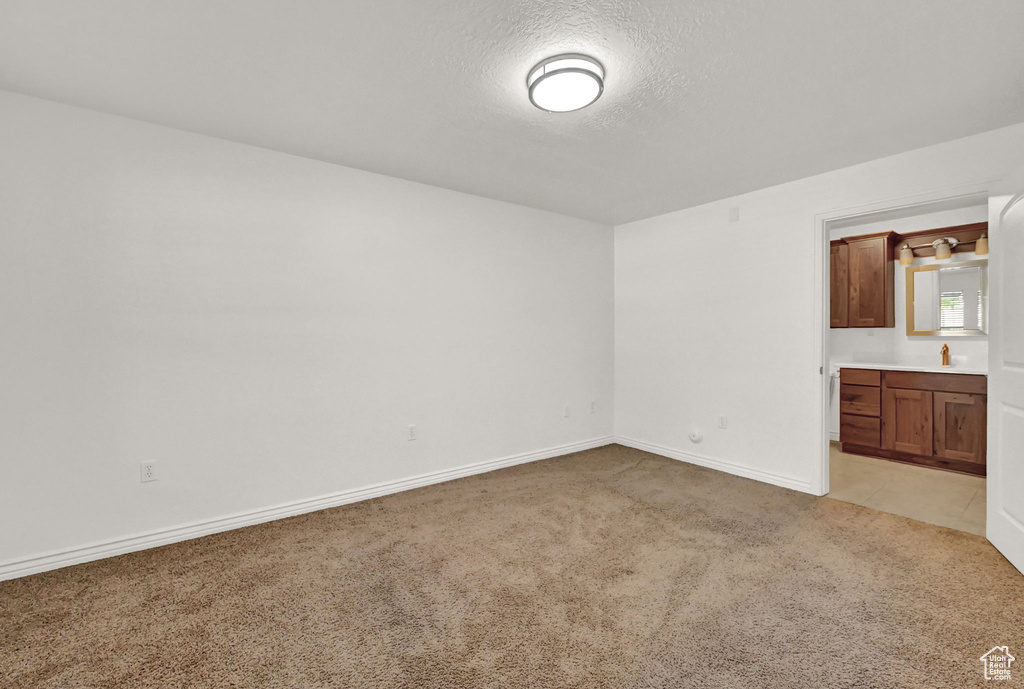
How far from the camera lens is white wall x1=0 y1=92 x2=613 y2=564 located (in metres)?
2.35

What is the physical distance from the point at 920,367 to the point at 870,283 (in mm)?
973

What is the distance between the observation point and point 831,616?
194 cm

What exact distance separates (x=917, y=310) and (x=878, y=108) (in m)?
3.22

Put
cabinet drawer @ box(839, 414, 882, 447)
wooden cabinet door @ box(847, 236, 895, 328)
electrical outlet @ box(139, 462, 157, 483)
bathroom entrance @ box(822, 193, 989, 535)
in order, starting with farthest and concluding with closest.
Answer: wooden cabinet door @ box(847, 236, 895, 328), cabinet drawer @ box(839, 414, 882, 447), bathroom entrance @ box(822, 193, 989, 535), electrical outlet @ box(139, 462, 157, 483)

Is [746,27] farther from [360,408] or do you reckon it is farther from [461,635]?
[360,408]

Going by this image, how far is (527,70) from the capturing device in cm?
208

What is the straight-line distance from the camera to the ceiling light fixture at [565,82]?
1991mm

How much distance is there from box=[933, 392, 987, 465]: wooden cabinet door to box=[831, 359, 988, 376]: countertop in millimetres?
201

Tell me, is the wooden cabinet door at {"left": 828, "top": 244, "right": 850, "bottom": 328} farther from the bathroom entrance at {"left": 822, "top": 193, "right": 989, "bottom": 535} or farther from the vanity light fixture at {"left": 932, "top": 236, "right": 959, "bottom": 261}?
the vanity light fixture at {"left": 932, "top": 236, "right": 959, "bottom": 261}

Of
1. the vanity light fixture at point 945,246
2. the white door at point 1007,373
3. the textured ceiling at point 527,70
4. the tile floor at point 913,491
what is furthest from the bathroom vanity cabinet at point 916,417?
the textured ceiling at point 527,70

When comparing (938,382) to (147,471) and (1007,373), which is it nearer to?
(1007,373)

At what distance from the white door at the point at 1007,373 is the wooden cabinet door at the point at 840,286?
240 cm

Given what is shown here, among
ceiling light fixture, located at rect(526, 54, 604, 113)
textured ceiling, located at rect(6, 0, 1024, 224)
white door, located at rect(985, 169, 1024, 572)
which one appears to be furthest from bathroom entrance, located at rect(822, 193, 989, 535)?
ceiling light fixture, located at rect(526, 54, 604, 113)

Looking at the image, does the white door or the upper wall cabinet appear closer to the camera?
the white door
